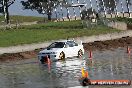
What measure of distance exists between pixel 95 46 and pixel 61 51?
14338 millimetres

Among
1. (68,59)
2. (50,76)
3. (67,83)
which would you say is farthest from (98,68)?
(68,59)

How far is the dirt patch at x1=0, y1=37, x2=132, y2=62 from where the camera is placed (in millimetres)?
42381

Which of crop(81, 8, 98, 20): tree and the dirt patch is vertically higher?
crop(81, 8, 98, 20): tree

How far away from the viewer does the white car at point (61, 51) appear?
36.5 meters

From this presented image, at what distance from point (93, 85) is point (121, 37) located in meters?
38.4

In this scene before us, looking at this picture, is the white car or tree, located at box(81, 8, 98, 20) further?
tree, located at box(81, 8, 98, 20)

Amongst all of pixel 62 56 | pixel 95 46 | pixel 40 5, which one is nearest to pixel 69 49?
pixel 62 56

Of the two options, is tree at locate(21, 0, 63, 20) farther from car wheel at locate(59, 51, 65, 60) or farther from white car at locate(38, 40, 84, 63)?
car wheel at locate(59, 51, 65, 60)

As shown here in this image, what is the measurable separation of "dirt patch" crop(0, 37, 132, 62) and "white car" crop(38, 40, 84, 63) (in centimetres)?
525

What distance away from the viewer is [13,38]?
5328cm

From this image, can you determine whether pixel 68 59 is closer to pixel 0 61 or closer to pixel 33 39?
pixel 0 61

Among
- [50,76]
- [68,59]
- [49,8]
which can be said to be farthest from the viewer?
[49,8]

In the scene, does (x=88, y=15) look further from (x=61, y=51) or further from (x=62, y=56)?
(x=61, y=51)

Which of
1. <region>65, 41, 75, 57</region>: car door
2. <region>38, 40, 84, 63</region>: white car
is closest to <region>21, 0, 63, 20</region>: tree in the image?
<region>38, 40, 84, 63</region>: white car
